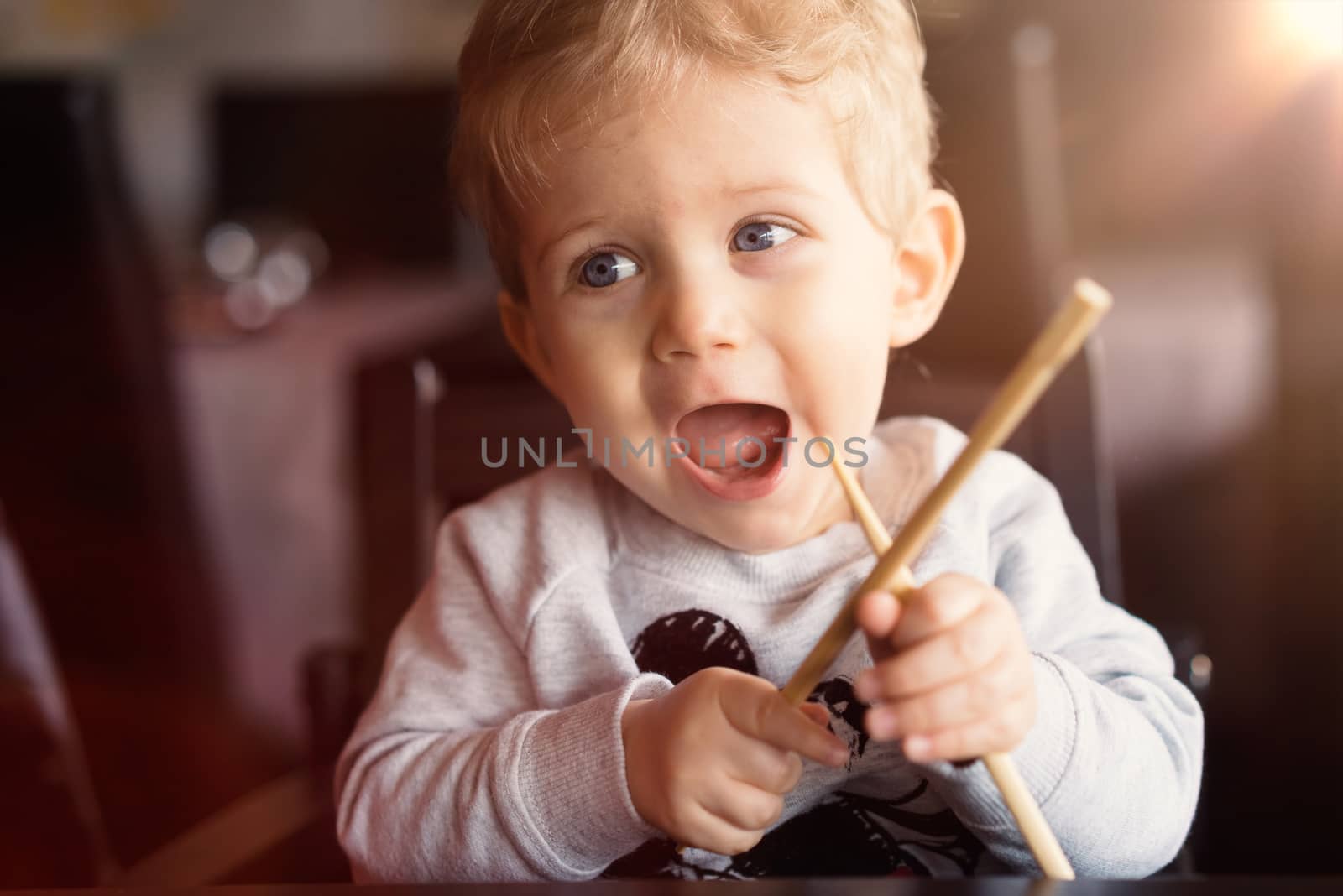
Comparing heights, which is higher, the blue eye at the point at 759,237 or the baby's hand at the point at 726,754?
the blue eye at the point at 759,237

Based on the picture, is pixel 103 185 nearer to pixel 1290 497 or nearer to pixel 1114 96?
pixel 1114 96

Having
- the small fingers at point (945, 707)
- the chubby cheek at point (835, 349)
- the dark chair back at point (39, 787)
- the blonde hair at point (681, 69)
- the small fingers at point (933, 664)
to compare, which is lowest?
the dark chair back at point (39, 787)

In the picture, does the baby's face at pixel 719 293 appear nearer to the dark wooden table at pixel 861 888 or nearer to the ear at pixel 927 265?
the ear at pixel 927 265

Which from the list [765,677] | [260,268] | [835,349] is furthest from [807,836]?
[260,268]

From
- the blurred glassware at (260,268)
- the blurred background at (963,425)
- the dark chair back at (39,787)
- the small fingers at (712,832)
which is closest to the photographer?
the small fingers at (712,832)

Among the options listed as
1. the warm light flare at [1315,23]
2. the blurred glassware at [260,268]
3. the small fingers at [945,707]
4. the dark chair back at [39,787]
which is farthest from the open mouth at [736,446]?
the blurred glassware at [260,268]

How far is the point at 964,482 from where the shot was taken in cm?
28

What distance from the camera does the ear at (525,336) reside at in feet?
1.41

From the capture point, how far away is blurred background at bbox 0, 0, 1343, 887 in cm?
45

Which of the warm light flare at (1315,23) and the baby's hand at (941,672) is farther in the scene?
the warm light flare at (1315,23)

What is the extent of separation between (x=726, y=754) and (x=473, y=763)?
11 cm

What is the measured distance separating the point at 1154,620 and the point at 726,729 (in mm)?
200

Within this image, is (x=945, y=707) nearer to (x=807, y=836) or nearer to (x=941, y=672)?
(x=941, y=672)

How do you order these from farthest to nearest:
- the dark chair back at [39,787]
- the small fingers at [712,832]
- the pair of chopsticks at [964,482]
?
the dark chair back at [39,787] → the small fingers at [712,832] → the pair of chopsticks at [964,482]
